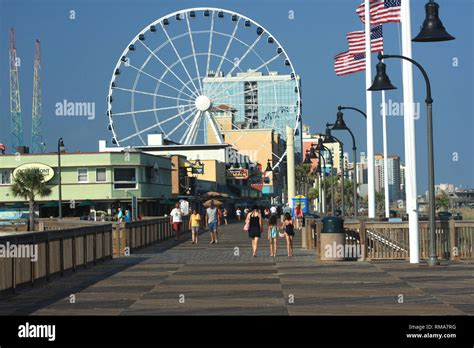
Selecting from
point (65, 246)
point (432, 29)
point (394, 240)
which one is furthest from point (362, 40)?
point (65, 246)

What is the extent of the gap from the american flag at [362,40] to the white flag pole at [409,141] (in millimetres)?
9044

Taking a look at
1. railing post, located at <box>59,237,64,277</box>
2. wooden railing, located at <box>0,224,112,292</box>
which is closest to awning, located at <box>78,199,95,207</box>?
wooden railing, located at <box>0,224,112,292</box>

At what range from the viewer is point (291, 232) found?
29125mm

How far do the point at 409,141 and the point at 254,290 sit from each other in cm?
918

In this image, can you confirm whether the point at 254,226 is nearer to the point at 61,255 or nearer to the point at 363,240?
the point at 363,240

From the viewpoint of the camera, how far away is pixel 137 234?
112 feet

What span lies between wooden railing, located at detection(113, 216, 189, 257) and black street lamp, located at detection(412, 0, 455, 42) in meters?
12.9

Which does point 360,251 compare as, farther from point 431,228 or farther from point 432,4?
point 432,4

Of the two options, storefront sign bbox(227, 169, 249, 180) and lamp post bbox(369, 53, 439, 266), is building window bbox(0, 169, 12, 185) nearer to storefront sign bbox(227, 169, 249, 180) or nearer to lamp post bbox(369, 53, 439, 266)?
storefront sign bbox(227, 169, 249, 180)

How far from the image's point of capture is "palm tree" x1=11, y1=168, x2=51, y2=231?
71938 millimetres

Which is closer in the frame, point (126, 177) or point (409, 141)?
point (409, 141)

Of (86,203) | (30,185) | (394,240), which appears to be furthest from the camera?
(86,203)
